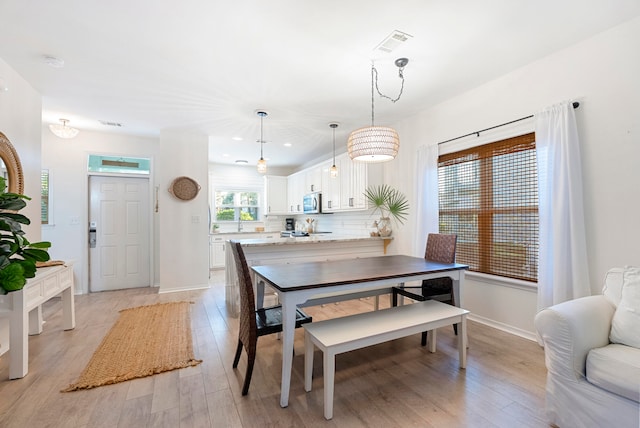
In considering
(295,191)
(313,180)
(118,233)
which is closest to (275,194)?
(295,191)

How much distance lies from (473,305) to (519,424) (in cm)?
180

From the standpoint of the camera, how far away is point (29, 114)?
Answer: 3016 millimetres

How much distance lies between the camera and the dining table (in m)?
1.79

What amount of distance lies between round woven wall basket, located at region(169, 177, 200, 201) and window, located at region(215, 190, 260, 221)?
2.49 m

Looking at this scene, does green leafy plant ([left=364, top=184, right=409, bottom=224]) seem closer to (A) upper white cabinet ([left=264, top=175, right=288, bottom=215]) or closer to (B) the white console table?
(A) upper white cabinet ([left=264, top=175, right=288, bottom=215])

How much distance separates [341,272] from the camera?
2.31 m

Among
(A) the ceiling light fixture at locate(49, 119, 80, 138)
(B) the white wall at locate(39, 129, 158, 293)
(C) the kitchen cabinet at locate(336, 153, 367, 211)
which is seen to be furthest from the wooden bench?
(B) the white wall at locate(39, 129, 158, 293)

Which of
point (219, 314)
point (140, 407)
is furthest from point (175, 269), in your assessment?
point (140, 407)

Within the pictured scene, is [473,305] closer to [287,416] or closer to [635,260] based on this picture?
[635,260]

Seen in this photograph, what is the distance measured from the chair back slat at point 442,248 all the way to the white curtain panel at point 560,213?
0.72m

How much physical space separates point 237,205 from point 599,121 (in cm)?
680

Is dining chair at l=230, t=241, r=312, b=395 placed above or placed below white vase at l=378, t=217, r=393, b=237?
below

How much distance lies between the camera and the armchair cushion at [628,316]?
5.03 feet

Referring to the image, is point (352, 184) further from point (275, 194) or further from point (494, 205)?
point (275, 194)
